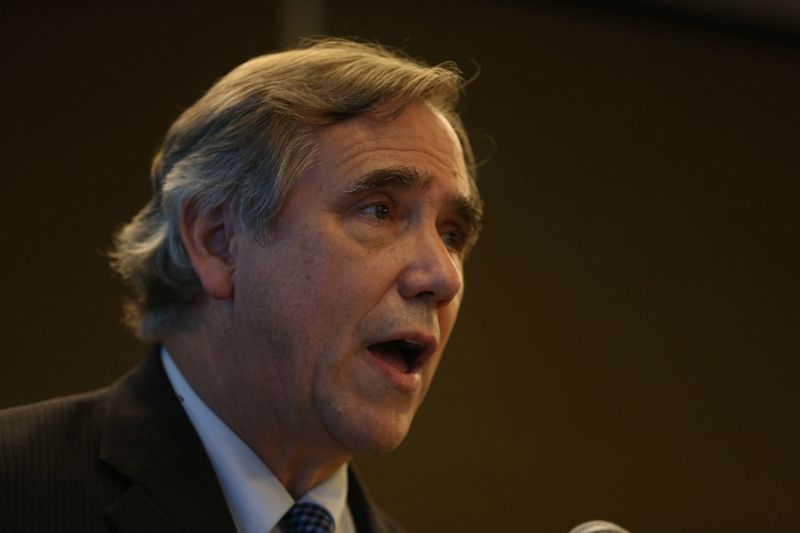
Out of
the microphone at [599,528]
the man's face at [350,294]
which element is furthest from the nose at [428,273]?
the microphone at [599,528]

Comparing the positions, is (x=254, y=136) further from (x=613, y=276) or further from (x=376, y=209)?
(x=613, y=276)

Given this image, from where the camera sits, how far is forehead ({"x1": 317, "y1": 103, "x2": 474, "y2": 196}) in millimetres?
1660

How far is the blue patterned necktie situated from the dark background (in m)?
0.91

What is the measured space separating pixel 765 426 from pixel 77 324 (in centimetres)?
180

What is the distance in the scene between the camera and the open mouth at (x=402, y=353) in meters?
1.64

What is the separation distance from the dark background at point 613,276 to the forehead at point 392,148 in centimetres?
87

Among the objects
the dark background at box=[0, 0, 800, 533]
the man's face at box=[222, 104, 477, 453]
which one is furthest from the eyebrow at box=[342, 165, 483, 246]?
the dark background at box=[0, 0, 800, 533]

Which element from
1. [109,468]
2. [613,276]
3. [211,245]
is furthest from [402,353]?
[613,276]

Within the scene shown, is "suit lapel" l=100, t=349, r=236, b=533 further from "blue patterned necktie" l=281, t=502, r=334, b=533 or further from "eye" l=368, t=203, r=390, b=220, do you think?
"eye" l=368, t=203, r=390, b=220

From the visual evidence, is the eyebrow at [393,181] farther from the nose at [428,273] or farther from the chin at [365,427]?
the chin at [365,427]

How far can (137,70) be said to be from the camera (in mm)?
2455

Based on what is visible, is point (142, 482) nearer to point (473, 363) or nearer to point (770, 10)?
point (473, 363)

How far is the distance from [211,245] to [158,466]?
402 millimetres

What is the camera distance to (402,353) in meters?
1.68
